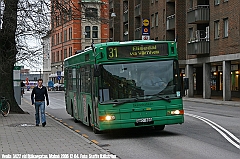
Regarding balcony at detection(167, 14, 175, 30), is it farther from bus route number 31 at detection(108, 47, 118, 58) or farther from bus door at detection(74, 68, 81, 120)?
bus route number 31 at detection(108, 47, 118, 58)

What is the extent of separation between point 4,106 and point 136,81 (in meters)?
10.9

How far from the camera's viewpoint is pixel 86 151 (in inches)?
470

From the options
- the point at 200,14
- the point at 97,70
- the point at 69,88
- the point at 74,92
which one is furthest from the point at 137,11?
the point at 97,70

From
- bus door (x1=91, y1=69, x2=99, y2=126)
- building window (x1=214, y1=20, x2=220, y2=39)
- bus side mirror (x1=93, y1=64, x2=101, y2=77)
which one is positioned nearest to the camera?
bus side mirror (x1=93, y1=64, x2=101, y2=77)

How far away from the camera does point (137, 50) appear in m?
14.8

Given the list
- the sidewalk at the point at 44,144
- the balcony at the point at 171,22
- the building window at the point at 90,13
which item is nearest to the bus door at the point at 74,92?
the sidewalk at the point at 44,144

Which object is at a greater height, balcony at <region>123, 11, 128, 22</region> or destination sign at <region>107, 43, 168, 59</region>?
balcony at <region>123, 11, 128, 22</region>

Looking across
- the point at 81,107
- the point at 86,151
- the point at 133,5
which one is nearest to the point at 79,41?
the point at 133,5

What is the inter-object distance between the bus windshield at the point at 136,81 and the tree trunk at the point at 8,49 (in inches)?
354

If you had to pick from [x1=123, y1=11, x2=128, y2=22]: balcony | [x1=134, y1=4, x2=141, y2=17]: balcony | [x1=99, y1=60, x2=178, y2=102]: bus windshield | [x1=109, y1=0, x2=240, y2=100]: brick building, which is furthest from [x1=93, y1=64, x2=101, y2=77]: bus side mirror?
[x1=123, y1=11, x2=128, y2=22]: balcony

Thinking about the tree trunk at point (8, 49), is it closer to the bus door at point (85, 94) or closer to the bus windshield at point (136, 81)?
the bus door at point (85, 94)

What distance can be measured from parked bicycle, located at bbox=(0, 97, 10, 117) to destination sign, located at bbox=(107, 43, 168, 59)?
10275 mm

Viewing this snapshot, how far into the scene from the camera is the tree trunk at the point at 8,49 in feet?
72.9

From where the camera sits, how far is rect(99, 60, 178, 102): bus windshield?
47.8 feet
